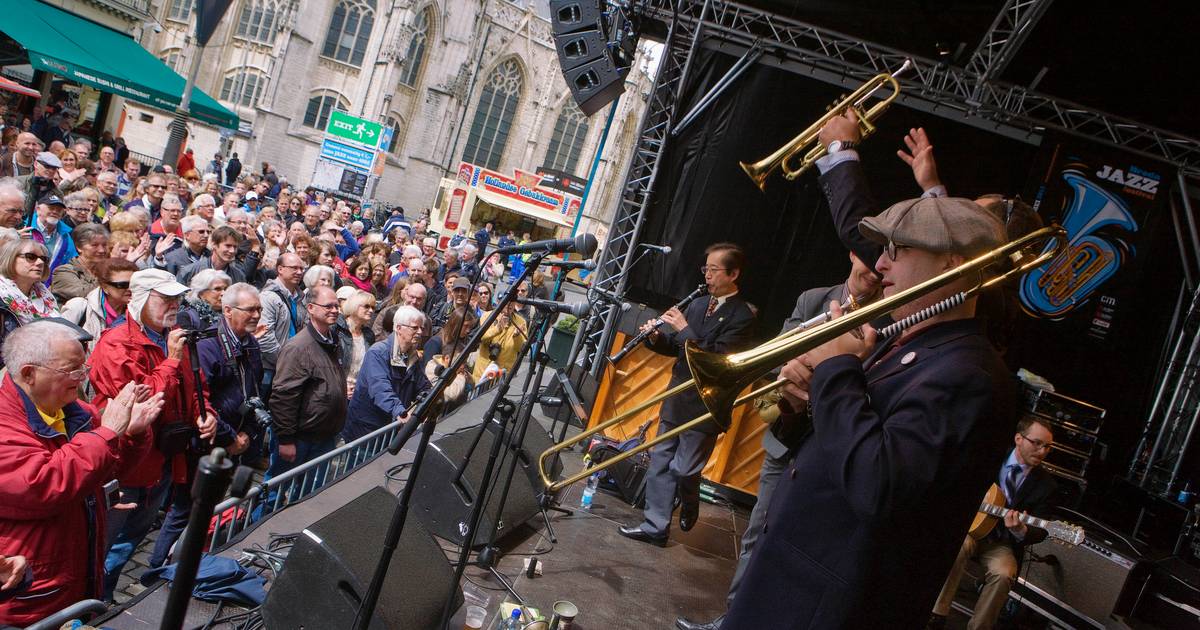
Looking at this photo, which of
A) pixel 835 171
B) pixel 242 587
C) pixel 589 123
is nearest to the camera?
pixel 835 171

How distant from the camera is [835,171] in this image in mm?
3191

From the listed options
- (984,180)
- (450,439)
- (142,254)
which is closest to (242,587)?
(450,439)

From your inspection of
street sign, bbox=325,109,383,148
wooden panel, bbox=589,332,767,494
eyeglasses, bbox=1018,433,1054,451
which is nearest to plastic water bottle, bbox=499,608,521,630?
wooden panel, bbox=589,332,767,494

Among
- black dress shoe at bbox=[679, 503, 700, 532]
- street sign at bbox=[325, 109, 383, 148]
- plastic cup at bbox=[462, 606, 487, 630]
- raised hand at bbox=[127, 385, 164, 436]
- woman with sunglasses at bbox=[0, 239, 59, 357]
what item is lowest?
plastic cup at bbox=[462, 606, 487, 630]

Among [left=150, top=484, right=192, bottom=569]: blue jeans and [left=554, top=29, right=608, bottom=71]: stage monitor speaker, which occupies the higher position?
[left=554, top=29, right=608, bottom=71]: stage monitor speaker

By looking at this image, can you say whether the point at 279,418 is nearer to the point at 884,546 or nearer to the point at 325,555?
the point at 325,555

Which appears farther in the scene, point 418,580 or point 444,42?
point 444,42

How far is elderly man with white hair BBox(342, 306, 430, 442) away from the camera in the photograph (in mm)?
5570

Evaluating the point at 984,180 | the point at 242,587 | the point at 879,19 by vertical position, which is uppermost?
the point at 879,19

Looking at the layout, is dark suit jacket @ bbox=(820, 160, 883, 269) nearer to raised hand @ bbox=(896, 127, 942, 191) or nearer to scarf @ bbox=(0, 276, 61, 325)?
raised hand @ bbox=(896, 127, 942, 191)

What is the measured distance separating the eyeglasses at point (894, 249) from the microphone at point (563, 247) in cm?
149

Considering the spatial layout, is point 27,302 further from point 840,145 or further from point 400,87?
point 400,87

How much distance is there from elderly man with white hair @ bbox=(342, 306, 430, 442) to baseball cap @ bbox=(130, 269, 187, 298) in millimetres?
1703

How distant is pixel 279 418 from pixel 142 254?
8.22ft
